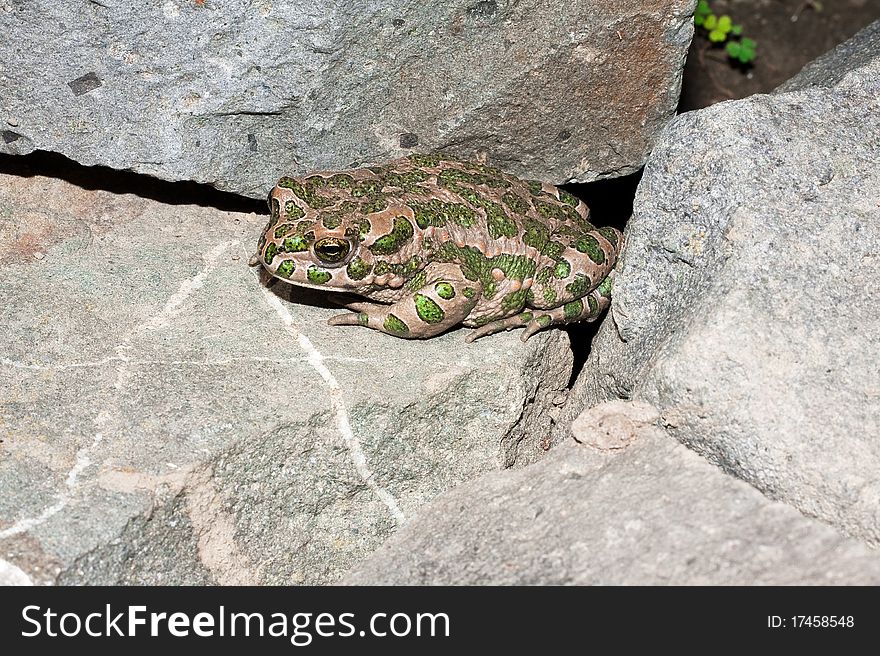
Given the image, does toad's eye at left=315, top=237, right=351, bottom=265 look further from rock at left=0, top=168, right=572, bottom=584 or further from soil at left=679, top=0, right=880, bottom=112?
soil at left=679, top=0, right=880, bottom=112

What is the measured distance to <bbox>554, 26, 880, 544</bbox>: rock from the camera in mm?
3334

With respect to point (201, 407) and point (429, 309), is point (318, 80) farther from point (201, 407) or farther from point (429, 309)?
point (201, 407)

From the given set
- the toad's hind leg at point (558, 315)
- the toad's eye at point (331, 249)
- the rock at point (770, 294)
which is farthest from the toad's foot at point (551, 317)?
the toad's eye at point (331, 249)

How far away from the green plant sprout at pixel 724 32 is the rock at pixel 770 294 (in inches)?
118

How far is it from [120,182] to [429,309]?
161 centimetres

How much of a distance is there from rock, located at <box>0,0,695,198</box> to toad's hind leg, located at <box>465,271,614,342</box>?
71 cm

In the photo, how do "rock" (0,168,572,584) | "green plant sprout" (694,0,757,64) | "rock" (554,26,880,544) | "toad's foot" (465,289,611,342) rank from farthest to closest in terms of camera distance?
"green plant sprout" (694,0,757,64) < "toad's foot" (465,289,611,342) < "rock" (0,168,572,584) < "rock" (554,26,880,544)

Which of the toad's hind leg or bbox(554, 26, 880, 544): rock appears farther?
the toad's hind leg

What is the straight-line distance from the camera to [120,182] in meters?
4.62

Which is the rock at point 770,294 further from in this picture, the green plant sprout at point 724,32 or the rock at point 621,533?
the green plant sprout at point 724,32

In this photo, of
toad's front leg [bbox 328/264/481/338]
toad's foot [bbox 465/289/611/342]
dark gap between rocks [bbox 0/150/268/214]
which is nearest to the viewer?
toad's front leg [bbox 328/264/481/338]

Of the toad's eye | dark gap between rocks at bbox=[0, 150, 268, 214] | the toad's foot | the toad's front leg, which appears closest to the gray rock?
the toad's foot

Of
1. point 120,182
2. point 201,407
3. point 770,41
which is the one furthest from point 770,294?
point 770,41

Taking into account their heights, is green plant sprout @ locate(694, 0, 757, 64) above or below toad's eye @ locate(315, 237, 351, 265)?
below
